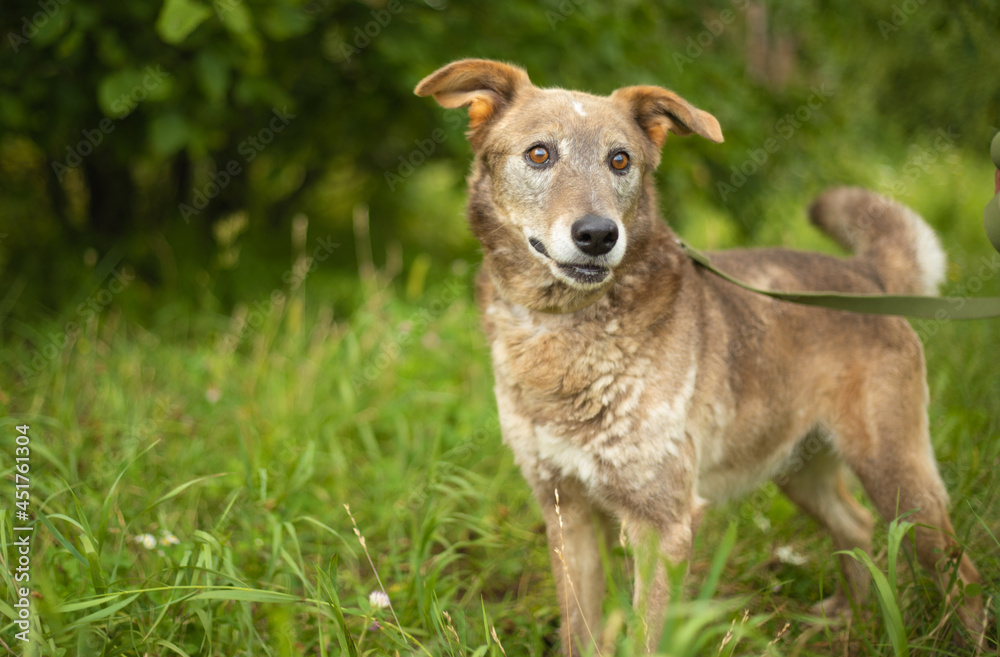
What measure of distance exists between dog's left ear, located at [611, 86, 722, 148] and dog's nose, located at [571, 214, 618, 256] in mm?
570

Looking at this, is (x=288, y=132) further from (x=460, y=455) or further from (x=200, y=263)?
(x=460, y=455)

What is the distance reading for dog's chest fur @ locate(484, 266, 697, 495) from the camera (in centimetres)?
235

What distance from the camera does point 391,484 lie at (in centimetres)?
354

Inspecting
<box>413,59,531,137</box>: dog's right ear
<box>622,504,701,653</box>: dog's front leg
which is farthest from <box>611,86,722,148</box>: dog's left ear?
<box>622,504,701,653</box>: dog's front leg

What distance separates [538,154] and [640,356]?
76 cm

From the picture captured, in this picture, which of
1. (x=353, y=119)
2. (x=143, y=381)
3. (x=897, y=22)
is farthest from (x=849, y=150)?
(x=143, y=381)

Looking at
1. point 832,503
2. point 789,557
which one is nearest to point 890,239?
point 832,503

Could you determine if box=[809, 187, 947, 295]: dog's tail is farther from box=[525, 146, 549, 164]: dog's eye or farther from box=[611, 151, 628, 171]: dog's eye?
box=[525, 146, 549, 164]: dog's eye

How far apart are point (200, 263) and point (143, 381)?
1.34 metres

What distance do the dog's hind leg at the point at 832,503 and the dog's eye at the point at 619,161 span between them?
1.52 metres

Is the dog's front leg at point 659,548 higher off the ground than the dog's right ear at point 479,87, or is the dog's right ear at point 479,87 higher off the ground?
the dog's right ear at point 479,87

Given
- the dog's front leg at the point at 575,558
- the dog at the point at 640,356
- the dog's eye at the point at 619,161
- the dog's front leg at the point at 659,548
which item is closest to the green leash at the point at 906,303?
the dog at the point at 640,356

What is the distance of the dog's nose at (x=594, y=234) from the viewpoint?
222cm

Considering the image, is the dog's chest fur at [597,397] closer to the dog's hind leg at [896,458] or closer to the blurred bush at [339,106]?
the dog's hind leg at [896,458]
